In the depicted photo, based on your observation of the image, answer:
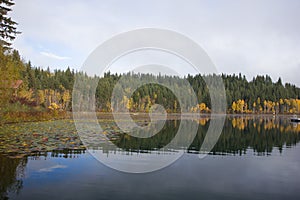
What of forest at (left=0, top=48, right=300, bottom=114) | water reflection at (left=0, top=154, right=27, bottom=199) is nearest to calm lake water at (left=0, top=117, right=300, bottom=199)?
water reflection at (left=0, top=154, right=27, bottom=199)

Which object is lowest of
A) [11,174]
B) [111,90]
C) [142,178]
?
[142,178]

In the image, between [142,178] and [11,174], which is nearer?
[11,174]

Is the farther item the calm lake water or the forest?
the forest

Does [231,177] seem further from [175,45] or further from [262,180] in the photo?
[175,45]

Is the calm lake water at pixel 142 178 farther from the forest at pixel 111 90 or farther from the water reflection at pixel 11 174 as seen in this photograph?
the forest at pixel 111 90

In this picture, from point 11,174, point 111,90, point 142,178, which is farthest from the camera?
point 111,90

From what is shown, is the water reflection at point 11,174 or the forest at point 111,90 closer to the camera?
the water reflection at point 11,174

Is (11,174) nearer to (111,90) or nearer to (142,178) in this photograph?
(142,178)

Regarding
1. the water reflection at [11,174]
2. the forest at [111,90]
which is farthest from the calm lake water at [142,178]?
the forest at [111,90]

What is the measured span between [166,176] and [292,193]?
4149 mm

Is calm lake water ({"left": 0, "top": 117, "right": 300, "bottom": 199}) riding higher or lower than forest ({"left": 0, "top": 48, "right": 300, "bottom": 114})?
lower

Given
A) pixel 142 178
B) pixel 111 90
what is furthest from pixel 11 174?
pixel 111 90

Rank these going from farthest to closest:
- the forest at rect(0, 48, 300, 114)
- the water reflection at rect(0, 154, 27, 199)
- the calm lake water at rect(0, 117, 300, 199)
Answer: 1. the forest at rect(0, 48, 300, 114)
2. the calm lake water at rect(0, 117, 300, 199)
3. the water reflection at rect(0, 154, 27, 199)

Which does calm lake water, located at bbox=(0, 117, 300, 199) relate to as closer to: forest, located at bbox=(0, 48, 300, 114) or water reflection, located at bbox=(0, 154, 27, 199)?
water reflection, located at bbox=(0, 154, 27, 199)
